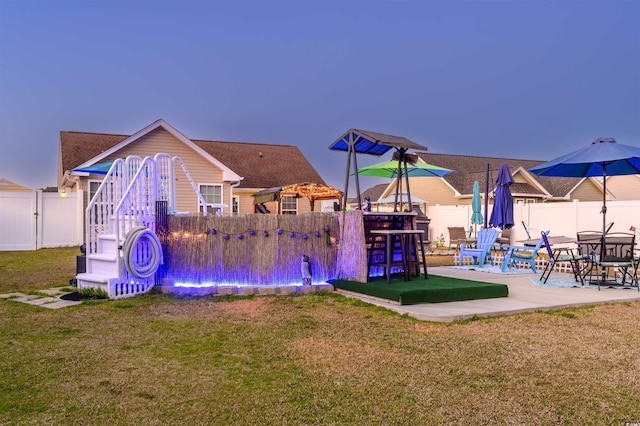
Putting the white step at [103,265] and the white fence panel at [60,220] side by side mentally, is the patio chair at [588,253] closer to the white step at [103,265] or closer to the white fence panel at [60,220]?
the white step at [103,265]

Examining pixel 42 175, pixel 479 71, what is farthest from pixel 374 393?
pixel 479 71

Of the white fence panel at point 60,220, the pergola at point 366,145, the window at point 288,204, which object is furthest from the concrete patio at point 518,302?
the window at point 288,204

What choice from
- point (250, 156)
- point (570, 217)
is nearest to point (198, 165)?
point (250, 156)

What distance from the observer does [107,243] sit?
7.83 metres

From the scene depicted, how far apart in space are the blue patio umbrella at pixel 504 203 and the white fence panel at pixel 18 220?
15719 millimetres

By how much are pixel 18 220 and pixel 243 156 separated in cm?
1115

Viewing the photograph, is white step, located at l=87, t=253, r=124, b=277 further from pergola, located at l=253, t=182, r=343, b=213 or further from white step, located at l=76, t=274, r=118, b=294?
pergola, located at l=253, t=182, r=343, b=213

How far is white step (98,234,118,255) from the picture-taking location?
7672mm

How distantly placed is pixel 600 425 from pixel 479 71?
40.7 m

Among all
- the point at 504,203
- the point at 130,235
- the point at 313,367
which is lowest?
the point at 313,367

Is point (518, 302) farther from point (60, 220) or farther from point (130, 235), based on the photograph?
point (60, 220)

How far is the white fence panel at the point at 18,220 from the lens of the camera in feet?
54.5

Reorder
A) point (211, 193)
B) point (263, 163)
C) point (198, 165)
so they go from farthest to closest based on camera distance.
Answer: point (263, 163) < point (211, 193) < point (198, 165)

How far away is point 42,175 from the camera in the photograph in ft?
96.1
